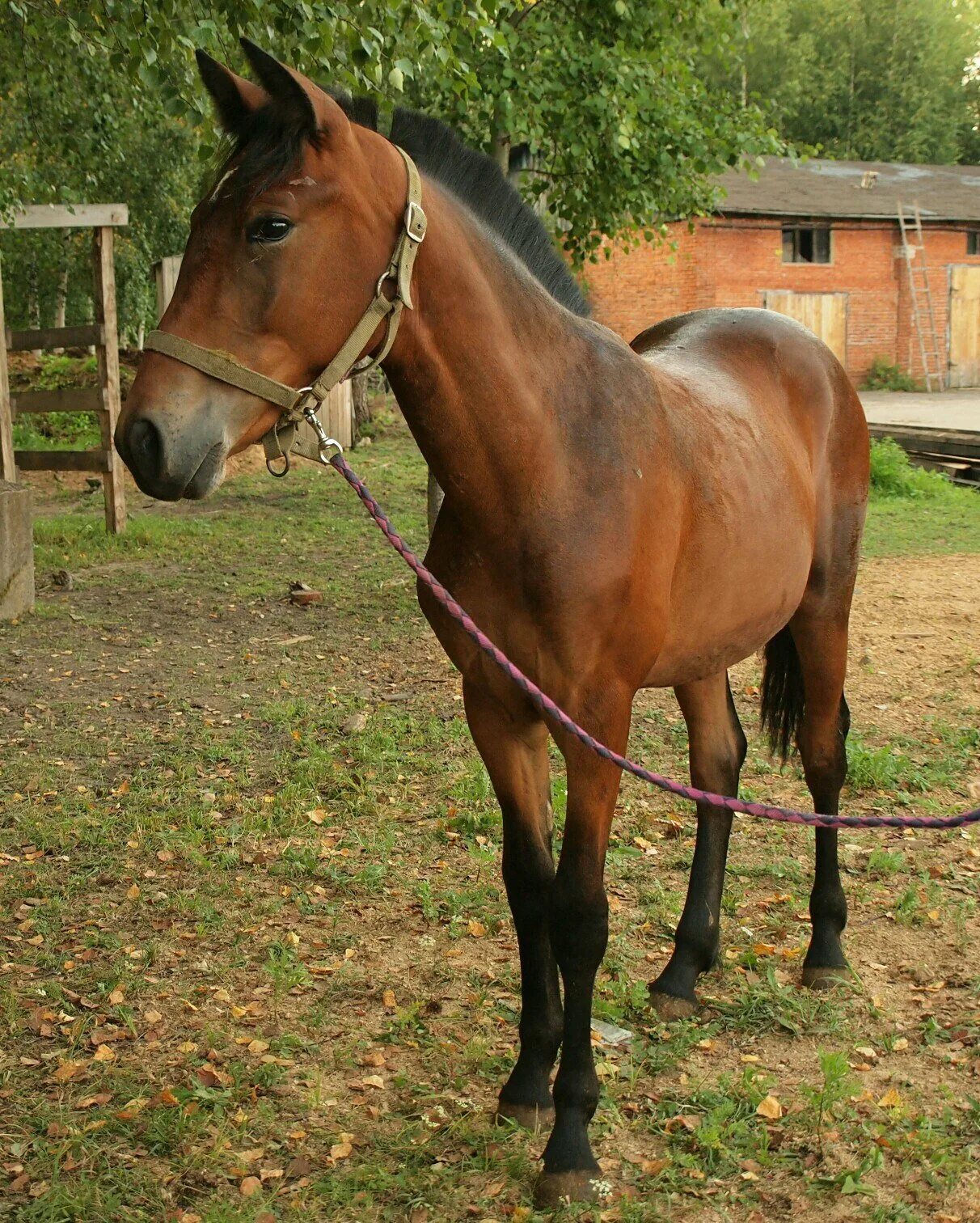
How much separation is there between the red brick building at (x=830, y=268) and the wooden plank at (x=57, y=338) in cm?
1604

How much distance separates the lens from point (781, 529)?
343 cm

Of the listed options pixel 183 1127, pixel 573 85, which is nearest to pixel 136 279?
pixel 573 85

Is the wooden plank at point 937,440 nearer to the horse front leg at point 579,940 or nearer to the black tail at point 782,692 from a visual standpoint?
the black tail at point 782,692

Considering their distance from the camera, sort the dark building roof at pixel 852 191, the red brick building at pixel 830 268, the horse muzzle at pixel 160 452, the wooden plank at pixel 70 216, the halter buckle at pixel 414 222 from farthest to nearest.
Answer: the dark building roof at pixel 852 191 < the red brick building at pixel 830 268 < the wooden plank at pixel 70 216 < the halter buckle at pixel 414 222 < the horse muzzle at pixel 160 452

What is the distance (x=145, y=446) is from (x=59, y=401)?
10.0 meters

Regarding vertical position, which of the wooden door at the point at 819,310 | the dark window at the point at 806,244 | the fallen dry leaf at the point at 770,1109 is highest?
the dark window at the point at 806,244

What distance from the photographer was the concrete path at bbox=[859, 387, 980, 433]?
63.3 feet

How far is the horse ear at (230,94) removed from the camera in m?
2.14

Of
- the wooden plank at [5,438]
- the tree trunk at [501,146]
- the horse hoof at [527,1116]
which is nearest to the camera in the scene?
the horse hoof at [527,1116]

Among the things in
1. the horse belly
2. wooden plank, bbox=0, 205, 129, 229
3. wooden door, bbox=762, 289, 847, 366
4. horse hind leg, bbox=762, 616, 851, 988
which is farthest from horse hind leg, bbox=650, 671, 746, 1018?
wooden door, bbox=762, 289, 847, 366

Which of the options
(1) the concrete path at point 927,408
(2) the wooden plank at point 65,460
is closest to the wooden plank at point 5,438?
(2) the wooden plank at point 65,460

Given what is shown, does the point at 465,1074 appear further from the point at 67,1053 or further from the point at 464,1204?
the point at 67,1053

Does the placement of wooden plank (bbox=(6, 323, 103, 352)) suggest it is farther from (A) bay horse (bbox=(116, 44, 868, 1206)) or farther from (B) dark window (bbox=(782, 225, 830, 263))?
(B) dark window (bbox=(782, 225, 830, 263))

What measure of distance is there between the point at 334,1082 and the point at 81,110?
11674mm
